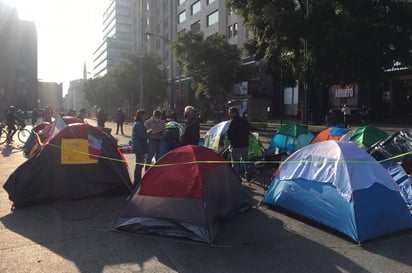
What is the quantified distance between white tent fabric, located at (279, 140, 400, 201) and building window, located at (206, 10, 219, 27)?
164 ft

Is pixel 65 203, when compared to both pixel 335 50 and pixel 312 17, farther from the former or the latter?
pixel 312 17

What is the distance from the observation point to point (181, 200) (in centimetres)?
575

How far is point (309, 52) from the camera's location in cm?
1831

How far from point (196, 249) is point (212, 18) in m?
53.4

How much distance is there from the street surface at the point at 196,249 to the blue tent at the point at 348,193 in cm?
18

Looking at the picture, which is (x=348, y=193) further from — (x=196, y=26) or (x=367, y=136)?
(x=196, y=26)

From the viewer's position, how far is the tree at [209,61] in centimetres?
3353

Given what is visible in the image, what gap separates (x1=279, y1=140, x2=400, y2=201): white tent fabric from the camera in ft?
18.8

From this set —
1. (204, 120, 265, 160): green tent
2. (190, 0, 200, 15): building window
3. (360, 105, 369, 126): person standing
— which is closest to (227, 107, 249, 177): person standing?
(204, 120, 265, 160): green tent

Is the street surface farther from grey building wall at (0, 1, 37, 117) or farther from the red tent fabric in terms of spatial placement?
grey building wall at (0, 1, 37, 117)

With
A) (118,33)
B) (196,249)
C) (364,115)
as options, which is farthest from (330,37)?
(118,33)

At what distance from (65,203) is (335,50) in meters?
13.1

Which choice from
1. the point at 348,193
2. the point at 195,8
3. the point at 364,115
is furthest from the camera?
the point at 195,8

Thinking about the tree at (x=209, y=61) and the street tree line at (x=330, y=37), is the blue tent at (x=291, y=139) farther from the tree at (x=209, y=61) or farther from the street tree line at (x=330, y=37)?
the tree at (x=209, y=61)
